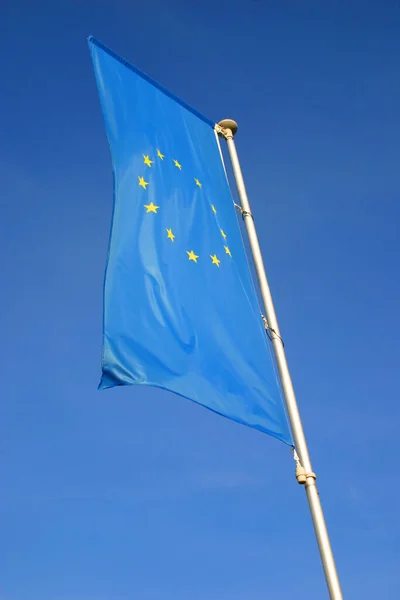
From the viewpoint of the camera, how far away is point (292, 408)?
9586 mm

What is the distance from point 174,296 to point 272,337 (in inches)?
64.8

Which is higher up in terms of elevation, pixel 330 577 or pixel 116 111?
pixel 116 111

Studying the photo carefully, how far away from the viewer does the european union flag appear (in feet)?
28.5

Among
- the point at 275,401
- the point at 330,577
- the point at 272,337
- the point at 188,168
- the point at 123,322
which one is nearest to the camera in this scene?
the point at 330,577

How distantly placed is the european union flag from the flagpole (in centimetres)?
14

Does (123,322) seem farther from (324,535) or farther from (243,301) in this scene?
(324,535)

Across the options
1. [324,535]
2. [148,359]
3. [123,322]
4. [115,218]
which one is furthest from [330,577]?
[115,218]

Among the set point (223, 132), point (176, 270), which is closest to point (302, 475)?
point (176, 270)

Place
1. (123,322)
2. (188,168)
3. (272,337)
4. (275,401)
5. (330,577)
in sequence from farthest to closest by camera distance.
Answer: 1. (188,168)
2. (272,337)
3. (275,401)
4. (123,322)
5. (330,577)

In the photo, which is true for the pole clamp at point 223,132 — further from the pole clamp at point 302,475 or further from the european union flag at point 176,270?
the pole clamp at point 302,475

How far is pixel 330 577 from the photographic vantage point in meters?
8.00

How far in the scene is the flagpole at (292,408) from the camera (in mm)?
8164

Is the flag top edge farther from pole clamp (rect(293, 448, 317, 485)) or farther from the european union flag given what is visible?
pole clamp (rect(293, 448, 317, 485))

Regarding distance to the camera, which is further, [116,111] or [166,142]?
[166,142]
